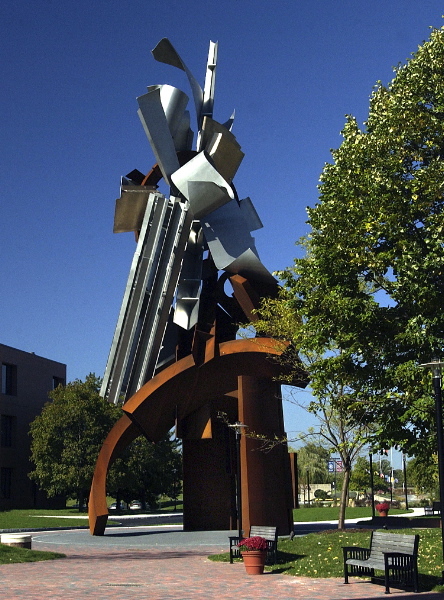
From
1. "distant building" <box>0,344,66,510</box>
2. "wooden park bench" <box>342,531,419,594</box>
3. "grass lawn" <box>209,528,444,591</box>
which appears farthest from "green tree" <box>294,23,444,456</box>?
"distant building" <box>0,344,66,510</box>

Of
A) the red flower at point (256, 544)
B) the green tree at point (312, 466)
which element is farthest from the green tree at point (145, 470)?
the red flower at point (256, 544)

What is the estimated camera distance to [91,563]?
19.8 m

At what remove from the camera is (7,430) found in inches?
2635

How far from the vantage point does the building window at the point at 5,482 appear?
65.0 metres

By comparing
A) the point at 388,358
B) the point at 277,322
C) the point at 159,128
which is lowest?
the point at 388,358

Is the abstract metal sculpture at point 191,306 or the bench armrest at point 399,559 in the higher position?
the abstract metal sculpture at point 191,306

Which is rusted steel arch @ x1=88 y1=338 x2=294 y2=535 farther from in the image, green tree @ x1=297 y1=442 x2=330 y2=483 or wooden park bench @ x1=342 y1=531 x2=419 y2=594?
green tree @ x1=297 y1=442 x2=330 y2=483

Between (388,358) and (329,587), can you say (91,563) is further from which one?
(388,358)

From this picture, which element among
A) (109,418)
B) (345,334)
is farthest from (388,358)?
(109,418)

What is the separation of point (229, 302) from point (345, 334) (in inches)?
470

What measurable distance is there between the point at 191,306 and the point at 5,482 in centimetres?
4234

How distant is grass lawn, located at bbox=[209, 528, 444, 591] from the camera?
15734 mm

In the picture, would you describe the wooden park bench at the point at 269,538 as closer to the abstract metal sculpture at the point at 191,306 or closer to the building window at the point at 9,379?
the abstract metal sculpture at the point at 191,306

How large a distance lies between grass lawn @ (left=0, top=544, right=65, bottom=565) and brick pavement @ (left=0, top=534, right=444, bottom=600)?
533 mm
